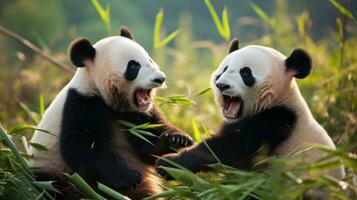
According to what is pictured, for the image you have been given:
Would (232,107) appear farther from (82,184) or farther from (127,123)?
(82,184)

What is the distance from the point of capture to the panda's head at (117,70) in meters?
4.43

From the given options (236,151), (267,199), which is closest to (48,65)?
(236,151)

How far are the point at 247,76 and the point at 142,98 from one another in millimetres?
716

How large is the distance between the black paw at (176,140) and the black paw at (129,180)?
0.42 meters

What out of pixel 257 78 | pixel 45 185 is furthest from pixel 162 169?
pixel 257 78

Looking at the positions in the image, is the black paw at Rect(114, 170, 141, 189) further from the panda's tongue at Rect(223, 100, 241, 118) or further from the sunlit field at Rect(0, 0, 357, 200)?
the panda's tongue at Rect(223, 100, 241, 118)

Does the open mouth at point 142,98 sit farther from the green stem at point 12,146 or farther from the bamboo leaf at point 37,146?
the green stem at point 12,146

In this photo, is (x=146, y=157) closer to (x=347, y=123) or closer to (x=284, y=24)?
(x=347, y=123)

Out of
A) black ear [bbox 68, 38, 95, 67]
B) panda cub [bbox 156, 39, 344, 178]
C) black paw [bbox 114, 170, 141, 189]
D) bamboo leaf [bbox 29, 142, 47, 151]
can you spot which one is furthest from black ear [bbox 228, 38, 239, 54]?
bamboo leaf [bbox 29, 142, 47, 151]

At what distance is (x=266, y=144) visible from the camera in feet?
13.4

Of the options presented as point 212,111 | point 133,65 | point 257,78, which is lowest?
point 212,111

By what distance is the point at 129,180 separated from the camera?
4.15m

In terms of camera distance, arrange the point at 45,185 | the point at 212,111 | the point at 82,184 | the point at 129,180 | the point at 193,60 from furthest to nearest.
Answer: the point at 193,60
the point at 212,111
the point at 129,180
the point at 45,185
the point at 82,184

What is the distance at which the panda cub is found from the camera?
4094 millimetres
